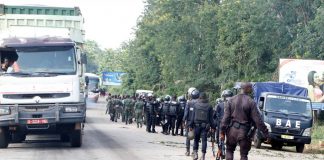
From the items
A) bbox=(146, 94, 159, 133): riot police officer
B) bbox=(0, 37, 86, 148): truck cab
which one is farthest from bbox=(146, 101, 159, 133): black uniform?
bbox=(0, 37, 86, 148): truck cab

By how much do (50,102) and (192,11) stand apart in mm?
45524

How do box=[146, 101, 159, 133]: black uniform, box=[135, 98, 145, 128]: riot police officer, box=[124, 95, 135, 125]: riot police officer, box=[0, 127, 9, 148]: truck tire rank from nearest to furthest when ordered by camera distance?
box=[0, 127, 9, 148]: truck tire
box=[146, 101, 159, 133]: black uniform
box=[135, 98, 145, 128]: riot police officer
box=[124, 95, 135, 125]: riot police officer

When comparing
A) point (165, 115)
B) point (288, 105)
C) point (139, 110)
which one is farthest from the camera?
point (139, 110)

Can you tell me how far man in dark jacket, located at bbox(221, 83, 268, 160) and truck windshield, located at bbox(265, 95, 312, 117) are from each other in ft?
47.8

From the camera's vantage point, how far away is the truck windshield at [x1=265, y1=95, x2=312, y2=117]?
28.9m

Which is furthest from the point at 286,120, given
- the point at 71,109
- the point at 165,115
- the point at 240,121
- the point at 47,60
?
the point at 240,121

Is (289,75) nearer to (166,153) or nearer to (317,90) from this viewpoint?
(317,90)

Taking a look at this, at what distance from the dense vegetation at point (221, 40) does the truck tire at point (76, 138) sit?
1818 cm

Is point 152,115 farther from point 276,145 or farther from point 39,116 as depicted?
point 39,116

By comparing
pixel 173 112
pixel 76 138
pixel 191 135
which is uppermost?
pixel 191 135

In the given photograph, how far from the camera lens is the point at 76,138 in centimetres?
2258

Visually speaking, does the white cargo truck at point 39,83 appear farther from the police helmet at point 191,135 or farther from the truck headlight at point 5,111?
the police helmet at point 191,135

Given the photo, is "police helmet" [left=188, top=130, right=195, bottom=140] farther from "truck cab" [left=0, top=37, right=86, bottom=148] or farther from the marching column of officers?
"truck cab" [left=0, top=37, right=86, bottom=148]

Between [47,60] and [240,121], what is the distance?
27.3 feet
